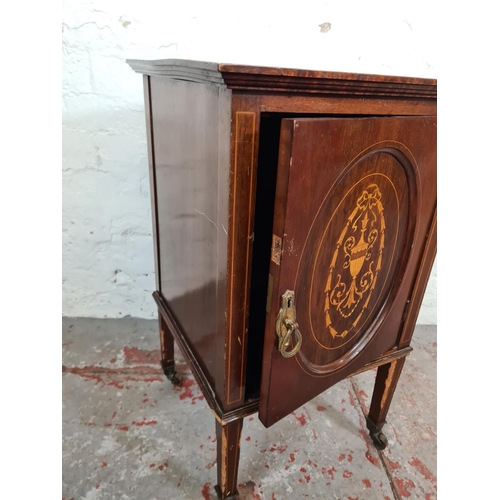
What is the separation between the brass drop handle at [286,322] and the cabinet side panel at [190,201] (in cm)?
16

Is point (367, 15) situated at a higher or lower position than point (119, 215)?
higher

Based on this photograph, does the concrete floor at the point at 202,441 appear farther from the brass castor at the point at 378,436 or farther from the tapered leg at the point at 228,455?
the tapered leg at the point at 228,455

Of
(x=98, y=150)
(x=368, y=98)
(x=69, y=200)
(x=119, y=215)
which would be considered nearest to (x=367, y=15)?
(x=368, y=98)

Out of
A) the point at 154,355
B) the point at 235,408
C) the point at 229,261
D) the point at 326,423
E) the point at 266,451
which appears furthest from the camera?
the point at 154,355

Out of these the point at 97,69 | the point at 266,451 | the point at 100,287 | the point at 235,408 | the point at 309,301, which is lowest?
the point at 266,451

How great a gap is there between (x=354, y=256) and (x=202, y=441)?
2.87 feet

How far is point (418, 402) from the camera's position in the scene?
4.95 ft

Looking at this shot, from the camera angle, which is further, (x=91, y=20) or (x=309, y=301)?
(x=91, y=20)

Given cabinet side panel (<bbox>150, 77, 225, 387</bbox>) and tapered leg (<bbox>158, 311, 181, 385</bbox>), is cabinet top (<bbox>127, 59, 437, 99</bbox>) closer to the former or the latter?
cabinet side panel (<bbox>150, 77, 225, 387</bbox>)

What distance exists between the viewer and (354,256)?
790 millimetres

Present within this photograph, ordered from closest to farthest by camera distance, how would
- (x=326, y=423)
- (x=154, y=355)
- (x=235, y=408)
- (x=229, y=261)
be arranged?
(x=229, y=261) → (x=235, y=408) → (x=326, y=423) → (x=154, y=355)

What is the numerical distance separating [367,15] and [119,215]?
1.18m

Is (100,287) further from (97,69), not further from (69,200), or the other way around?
(97,69)

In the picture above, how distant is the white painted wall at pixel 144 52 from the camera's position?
4.23 feet
